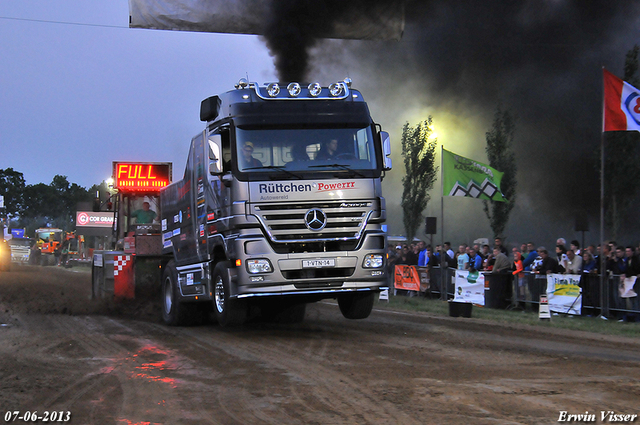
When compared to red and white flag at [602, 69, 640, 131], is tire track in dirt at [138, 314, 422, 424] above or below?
below

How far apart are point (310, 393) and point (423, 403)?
1.13m

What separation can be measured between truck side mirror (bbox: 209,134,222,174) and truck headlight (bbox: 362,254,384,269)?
259 cm

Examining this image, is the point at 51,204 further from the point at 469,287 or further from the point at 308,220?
the point at 308,220

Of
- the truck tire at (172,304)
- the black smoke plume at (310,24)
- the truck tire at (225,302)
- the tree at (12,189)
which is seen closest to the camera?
the truck tire at (225,302)

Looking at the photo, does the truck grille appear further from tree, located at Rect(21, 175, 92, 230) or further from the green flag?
tree, located at Rect(21, 175, 92, 230)

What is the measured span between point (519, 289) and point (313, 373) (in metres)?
10.8

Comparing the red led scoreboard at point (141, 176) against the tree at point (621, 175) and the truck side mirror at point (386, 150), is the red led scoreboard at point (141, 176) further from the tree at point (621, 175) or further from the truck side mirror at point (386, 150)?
the tree at point (621, 175)

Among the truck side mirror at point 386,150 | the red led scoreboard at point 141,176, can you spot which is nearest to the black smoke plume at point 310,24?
the red led scoreboard at point 141,176

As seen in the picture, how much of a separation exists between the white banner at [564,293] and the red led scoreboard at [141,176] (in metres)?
9.73

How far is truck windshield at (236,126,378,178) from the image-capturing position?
10.1 metres

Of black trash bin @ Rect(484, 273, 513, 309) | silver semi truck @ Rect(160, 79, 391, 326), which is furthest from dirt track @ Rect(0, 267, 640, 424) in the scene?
black trash bin @ Rect(484, 273, 513, 309)

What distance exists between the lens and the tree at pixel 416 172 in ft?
142

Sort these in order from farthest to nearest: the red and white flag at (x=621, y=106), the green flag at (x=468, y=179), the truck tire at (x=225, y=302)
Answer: the green flag at (x=468, y=179) → the red and white flag at (x=621, y=106) → the truck tire at (x=225, y=302)

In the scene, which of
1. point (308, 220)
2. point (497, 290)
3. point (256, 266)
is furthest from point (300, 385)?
point (497, 290)
